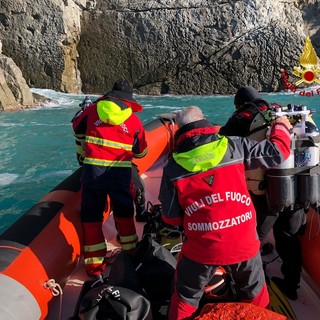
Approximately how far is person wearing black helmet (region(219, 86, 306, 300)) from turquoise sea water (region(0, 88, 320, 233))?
8.65ft

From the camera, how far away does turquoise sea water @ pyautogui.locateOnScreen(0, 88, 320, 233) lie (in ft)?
15.1

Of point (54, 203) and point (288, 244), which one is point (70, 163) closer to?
point (54, 203)

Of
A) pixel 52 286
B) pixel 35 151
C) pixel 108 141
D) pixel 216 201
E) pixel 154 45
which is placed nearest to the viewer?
pixel 216 201

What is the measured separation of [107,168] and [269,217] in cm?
96

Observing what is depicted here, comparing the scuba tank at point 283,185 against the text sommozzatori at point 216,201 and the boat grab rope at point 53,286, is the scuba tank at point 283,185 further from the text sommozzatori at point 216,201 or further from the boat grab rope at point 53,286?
the boat grab rope at point 53,286

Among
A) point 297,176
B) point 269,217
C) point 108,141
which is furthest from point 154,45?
point 297,176

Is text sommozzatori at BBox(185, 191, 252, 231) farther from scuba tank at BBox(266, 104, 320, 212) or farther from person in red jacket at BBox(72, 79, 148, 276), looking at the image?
person in red jacket at BBox(72, 79, 148, 276)

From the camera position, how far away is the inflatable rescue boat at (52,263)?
1787 millimetres

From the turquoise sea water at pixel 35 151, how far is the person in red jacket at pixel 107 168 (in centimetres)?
174

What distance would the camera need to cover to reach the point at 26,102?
12734mm

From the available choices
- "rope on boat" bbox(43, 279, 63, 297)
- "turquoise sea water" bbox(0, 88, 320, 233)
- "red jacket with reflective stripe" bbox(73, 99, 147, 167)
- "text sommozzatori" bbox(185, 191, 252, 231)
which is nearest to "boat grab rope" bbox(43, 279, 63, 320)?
"rope on boat" bbox(43, 279, 63, 297)

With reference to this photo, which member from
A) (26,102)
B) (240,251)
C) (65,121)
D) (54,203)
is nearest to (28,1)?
(26,102)

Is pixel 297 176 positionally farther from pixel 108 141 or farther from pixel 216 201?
pixel 108 141

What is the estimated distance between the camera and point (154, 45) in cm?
1805
